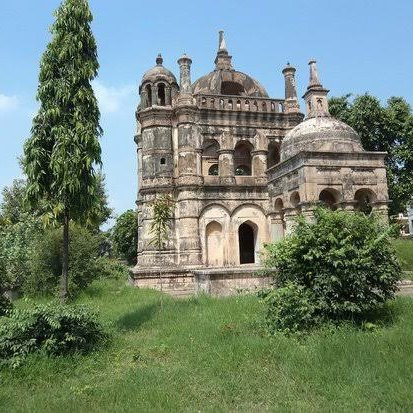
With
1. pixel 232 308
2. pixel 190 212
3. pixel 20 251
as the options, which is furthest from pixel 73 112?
pixel 20 251

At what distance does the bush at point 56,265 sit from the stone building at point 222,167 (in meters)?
2.02

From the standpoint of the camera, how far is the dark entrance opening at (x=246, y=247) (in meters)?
22.7

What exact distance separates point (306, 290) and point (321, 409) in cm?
341

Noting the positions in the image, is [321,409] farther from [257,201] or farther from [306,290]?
[257,201]

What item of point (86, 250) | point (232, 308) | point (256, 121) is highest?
point (256, 121)

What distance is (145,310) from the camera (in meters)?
11.8

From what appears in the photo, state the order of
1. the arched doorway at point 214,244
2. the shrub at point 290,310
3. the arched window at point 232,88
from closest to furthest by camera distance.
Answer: the shrub at point 290,310, the arched doorway at point 214,244, the arched window at point 232,88

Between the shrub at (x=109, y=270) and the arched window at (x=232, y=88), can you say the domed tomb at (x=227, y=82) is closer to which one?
the arched window at (x=232, y=88)

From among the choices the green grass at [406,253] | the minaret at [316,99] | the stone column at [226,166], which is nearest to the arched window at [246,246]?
the stone column at [226,166]

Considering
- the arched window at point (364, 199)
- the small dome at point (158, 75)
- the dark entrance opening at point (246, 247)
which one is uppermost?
the small dome at point (158, 75)

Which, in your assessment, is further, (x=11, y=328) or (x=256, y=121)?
(x=256, y=121)

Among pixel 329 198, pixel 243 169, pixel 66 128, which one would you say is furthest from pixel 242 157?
pixel 66 128

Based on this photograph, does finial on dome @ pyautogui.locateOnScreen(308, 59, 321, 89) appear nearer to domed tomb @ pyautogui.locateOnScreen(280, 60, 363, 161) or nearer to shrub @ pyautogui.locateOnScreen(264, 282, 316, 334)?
domed tomb @ pyautogui.locateOnScreen(280, 60, 363, 161)

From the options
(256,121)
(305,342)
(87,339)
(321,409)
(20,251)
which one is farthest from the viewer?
(256,121)
